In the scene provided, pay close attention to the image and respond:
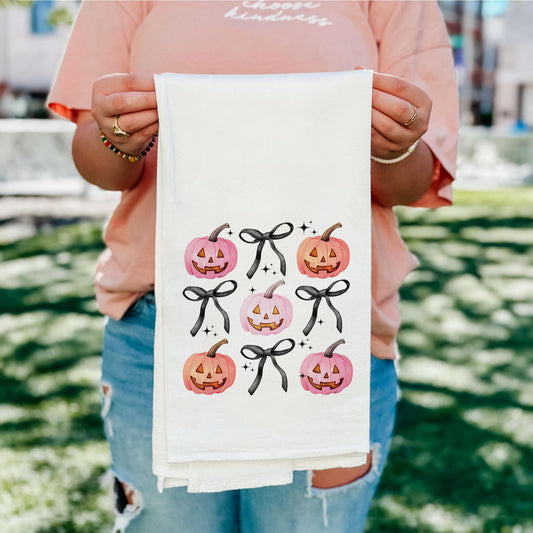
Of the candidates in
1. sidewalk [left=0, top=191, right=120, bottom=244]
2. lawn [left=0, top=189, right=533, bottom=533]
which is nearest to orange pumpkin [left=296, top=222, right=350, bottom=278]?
lawn [left=0, top=189, right=533, bottom=533]

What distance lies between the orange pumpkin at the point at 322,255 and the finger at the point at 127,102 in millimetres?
306

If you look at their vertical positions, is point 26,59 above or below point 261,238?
below

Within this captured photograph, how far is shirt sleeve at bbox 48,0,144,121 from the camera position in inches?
50.9

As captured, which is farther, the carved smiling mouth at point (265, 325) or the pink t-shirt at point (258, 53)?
the pink t-shirt at point (258, 53)

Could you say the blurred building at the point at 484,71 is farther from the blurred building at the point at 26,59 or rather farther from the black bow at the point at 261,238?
the black bow at the point at 261,238

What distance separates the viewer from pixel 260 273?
111 centimetres

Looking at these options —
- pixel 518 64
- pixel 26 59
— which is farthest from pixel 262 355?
pixel 518 64

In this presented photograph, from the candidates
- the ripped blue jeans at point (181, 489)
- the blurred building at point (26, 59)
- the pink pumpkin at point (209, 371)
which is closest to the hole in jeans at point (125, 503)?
the ripped blue jeans at point (181, 489)

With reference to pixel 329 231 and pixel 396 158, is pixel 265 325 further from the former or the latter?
pixel 396 158

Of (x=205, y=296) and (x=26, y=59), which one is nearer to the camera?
(x=205, y=296)

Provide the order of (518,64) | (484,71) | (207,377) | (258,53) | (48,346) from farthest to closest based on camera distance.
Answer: (484,71) < (518,64) < (48,346) < (258,53) < (207,377)

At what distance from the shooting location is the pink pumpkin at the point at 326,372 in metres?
1.13

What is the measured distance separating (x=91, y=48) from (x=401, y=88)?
1.90 ft

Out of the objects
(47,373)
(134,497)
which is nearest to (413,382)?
(47,373)
